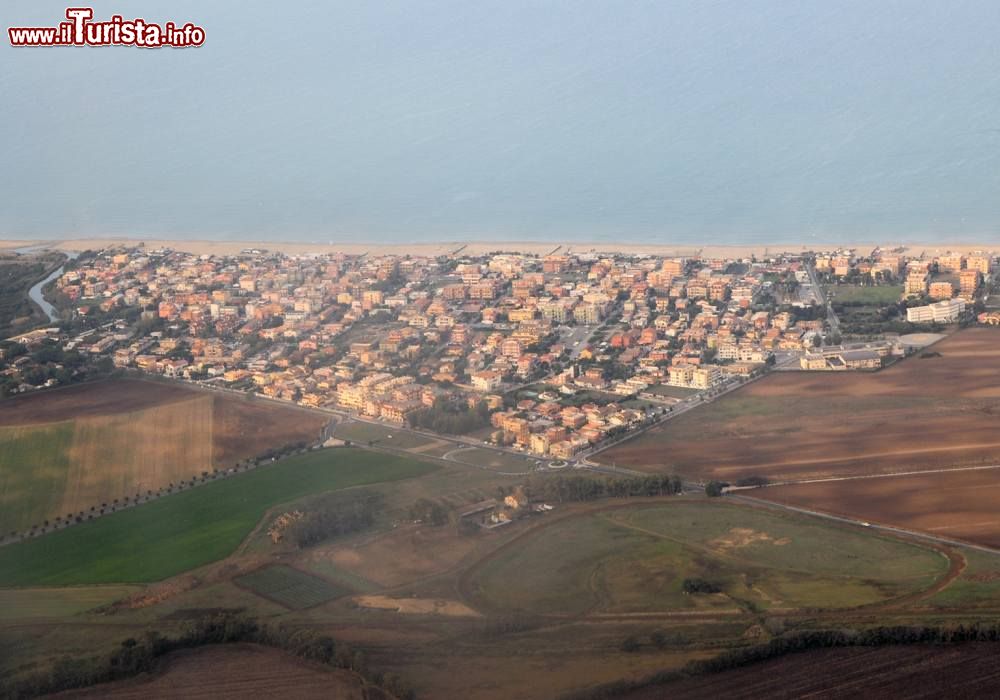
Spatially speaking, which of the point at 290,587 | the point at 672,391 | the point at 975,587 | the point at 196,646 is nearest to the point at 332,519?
the point at 290,587

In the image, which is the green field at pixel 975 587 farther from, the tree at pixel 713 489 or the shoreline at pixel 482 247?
the shoreline at pixel 482 247

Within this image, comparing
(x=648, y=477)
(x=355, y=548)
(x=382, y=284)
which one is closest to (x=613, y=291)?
(x=382, y=284)

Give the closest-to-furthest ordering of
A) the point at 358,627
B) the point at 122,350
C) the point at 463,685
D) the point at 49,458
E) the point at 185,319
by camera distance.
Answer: the point at 463,685
the point at 358,627
the point at 49,458
the point at 122,350
the point at 185,319

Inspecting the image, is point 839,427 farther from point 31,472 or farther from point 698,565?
point 31,472

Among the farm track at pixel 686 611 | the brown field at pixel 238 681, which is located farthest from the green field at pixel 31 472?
the farm track at pixel 686 611

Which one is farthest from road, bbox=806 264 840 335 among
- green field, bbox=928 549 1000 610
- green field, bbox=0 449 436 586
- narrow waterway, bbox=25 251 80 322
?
narrow waterway, bbox=25 251 80 322

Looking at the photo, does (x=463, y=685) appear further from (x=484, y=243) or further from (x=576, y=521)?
(x=484, y=243)
